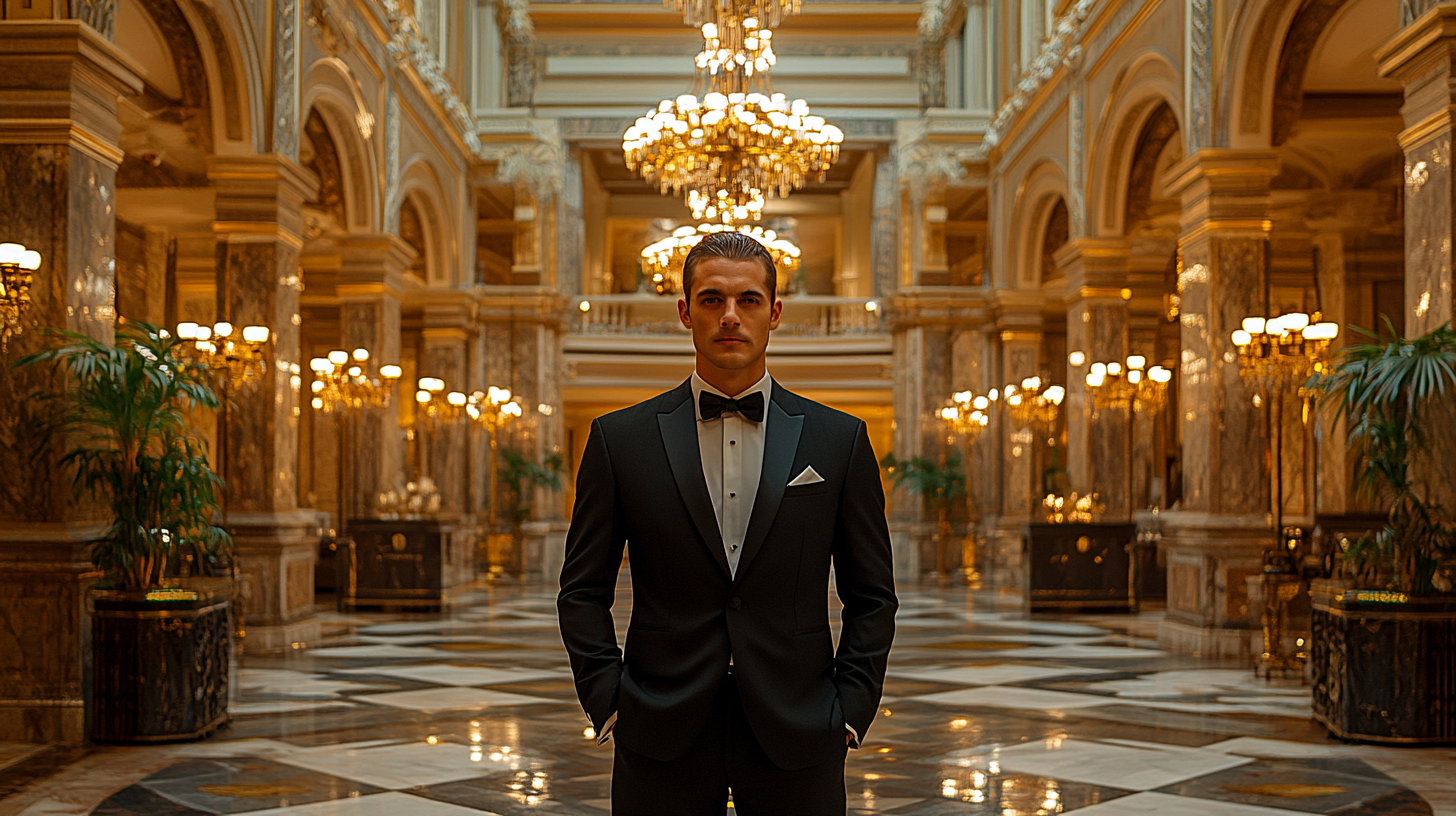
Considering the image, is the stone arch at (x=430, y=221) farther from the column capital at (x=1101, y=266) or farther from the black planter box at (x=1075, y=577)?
the black planter box at (x=1075, y=577)

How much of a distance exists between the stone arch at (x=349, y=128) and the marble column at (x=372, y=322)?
343 mm

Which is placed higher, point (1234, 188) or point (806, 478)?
point (1234, 188)

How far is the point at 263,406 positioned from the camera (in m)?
11.3

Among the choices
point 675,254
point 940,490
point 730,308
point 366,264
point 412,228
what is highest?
point 412,228

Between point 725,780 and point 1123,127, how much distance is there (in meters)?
12.9

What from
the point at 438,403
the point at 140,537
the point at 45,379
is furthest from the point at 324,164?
the point at 140,537

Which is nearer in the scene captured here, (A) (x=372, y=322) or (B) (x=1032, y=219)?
(A) (x=372, y=322)

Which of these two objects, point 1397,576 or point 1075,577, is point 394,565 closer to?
point 1075,577

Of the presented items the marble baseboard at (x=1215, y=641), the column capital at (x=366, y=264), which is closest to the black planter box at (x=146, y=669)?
the marble baseboard at (x=1215, y=641)

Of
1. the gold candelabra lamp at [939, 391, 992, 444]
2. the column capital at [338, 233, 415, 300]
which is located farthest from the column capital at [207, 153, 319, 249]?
the gold candelabra lamp at [939, 391, 992, 444]

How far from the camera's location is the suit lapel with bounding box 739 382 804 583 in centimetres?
239

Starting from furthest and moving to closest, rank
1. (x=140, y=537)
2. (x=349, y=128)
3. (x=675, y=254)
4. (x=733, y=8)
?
(x=349, y=128) → (x=675, y=254) → (x=733, y=8) → (x=140, y=537)

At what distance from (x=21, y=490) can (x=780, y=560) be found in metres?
5.86

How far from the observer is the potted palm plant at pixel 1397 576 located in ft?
21.8
